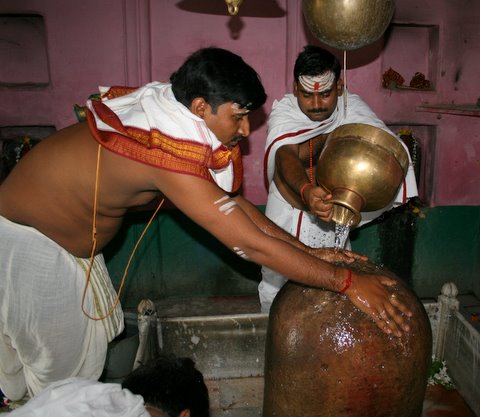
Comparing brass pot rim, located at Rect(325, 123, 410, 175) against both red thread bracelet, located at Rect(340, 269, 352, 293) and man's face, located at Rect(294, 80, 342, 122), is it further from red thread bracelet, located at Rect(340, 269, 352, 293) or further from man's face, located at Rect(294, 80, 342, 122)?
man's face, located at Rect(294, 80, 342, 122)

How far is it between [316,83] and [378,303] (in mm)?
1923

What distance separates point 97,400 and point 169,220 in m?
3.33

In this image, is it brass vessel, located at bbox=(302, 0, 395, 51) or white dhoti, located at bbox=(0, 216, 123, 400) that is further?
white dhoti, located at bbox=(0, 216, 123, 400)

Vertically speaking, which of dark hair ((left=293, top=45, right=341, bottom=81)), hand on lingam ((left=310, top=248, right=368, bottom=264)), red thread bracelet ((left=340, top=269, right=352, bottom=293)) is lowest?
hand on lingam ((left=310, top=248, right=368, bottom=264))

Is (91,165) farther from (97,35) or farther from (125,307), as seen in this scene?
(125,307)

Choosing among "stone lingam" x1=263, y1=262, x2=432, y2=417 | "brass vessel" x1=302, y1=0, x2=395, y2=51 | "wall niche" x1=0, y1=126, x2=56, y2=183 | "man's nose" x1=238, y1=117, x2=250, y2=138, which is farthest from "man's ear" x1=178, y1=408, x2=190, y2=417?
"wall niche" x1=0, y1=126, x2=56, y2=183

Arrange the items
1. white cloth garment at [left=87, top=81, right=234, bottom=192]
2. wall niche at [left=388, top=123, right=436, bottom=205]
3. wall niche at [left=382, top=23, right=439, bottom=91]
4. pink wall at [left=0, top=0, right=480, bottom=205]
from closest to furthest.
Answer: white cloth garment at [left=87, top=81, right=234, bottom=192], pink wall at [left=0, top=0, right=480, bottom=205], wall niche at [left=382, top=23, right=439, bottom=91], wall niche at [left=388, top=123, right=436, bottom=205]

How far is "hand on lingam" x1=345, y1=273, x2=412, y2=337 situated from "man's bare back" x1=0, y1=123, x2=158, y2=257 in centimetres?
88

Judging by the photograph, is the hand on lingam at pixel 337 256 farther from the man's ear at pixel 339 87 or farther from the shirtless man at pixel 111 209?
the man's ear at pixel 339 87

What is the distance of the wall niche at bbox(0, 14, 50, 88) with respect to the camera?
14.4 feet

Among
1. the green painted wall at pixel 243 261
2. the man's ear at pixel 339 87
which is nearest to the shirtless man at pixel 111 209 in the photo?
the man's ear at pixel 339 87

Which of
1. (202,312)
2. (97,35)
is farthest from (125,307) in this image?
(97,35)

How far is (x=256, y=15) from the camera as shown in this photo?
4262 millimetres

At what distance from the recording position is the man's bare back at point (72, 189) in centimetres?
211
